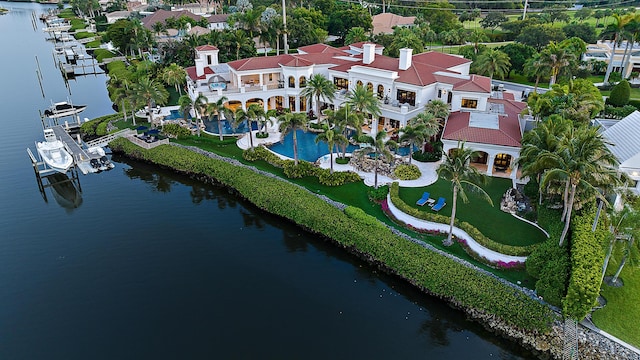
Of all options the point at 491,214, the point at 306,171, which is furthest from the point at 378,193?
the point at 491,214

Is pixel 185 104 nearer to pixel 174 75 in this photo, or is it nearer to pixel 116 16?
pixel 174 75

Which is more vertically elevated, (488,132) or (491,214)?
(488,132)

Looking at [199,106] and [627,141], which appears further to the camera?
[199,106]

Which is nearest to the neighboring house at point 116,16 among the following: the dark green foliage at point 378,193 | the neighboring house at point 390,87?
the neighboring house at point 390,87

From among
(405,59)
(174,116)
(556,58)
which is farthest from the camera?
(174,116)

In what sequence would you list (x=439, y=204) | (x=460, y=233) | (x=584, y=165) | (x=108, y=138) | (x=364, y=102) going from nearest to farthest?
(x=584, y=165) → (x=460, y=233) → (x=439, y=204) → (x=364, y=102) → (x=108, y=138)

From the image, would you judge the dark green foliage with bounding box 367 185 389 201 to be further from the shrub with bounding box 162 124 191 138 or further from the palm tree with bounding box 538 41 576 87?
the palm tree with bounding box 538 41 576 87

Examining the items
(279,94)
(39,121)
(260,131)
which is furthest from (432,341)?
(39,121)
